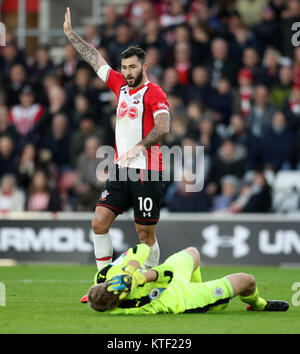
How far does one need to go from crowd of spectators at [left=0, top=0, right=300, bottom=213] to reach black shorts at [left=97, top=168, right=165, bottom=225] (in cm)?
572

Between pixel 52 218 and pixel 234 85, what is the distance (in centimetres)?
449

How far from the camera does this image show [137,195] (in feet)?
30.1

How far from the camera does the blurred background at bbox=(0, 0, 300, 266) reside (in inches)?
603

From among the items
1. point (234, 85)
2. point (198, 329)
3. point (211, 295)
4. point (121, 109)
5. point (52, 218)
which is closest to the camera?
point (198, 329)

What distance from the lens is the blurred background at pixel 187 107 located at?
50.3 ft

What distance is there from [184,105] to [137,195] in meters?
7.52

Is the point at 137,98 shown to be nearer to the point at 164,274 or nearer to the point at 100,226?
the point at 100,226

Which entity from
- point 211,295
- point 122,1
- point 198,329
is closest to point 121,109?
point 211,295

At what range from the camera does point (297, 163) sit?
1548cm

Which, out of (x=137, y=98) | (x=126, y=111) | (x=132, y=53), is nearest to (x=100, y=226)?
(x=126, y=111)

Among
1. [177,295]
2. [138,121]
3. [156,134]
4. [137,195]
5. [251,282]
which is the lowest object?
[177,295]

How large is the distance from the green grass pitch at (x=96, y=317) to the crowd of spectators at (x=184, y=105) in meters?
4.48

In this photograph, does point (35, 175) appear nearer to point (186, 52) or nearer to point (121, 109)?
point (186, 52)

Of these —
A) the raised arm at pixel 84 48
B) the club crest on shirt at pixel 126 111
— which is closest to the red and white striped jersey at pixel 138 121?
the club crest on shirt at pixel 126 111
